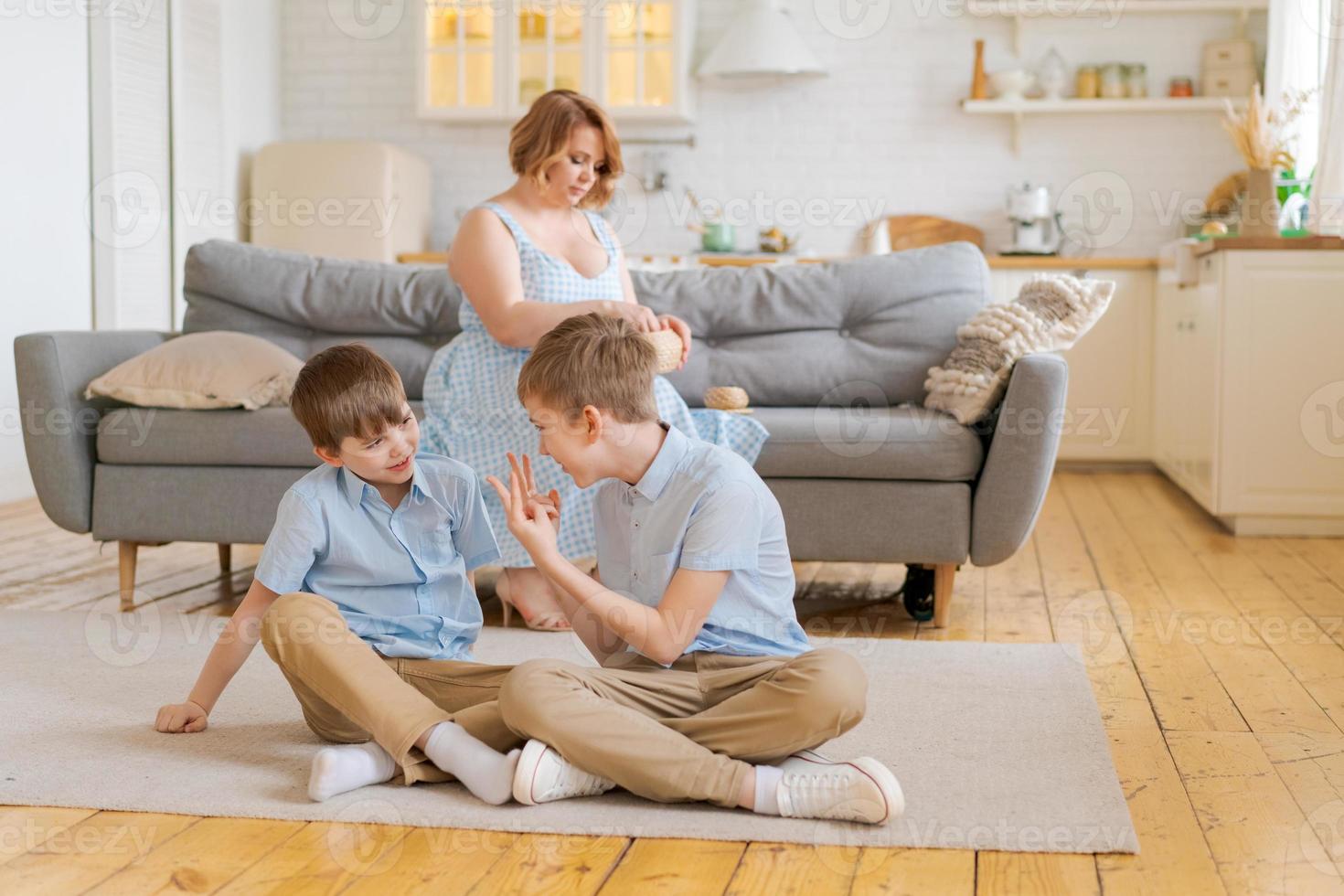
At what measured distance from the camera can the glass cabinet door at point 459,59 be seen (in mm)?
6070

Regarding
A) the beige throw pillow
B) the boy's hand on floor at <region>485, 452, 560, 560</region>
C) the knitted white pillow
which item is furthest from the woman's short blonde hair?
the boy's hand on floor at <region>485, 452, 560, 560</region>

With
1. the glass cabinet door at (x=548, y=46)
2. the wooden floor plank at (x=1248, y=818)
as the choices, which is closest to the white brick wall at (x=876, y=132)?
the glass cabinet door at (x=548, y=46)

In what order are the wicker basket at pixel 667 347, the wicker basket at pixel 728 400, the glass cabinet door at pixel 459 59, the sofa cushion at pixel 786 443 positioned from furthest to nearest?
1. the glass cabinet door at pixel 459 59
2. the wicker basket at pixel 728 400
3. the sofa cushion at pixel 786 443
4. the wicker basket at pixel 667 347

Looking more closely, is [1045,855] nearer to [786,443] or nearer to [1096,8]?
[786,443]

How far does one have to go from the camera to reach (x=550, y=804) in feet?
5.53

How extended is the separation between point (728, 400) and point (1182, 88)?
373cm

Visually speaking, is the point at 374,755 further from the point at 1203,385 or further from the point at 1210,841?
the point at 1203,385

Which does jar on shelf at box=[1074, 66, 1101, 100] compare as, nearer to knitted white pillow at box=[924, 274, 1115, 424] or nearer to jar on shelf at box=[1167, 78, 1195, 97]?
jar on shelf at box=[1167, 78, 1195, 97]

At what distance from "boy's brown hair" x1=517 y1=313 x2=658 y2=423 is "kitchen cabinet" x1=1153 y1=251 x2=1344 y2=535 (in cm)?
271

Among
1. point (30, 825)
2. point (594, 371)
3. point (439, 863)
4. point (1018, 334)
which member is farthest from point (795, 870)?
point (1018, 334)

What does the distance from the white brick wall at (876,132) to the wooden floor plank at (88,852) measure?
4.93 m

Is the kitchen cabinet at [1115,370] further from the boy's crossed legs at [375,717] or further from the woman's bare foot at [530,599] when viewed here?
the boy's crossed legs at [375,717]

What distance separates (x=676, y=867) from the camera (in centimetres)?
151

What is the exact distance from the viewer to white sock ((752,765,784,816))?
164cm
